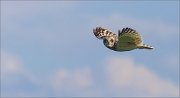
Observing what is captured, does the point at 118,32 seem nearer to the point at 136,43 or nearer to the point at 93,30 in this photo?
the point at 136,43

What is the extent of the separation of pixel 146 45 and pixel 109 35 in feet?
20.8

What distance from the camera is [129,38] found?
39250 mm

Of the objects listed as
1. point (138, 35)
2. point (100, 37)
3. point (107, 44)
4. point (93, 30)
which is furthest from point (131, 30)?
point (93, 30)

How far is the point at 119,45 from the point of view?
134ft

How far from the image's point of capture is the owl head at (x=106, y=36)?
42466mm

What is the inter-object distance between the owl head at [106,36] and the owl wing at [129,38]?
→ 2049 millimetres

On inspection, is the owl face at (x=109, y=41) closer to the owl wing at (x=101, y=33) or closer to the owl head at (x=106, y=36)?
the owl head at (x=106, y=36)

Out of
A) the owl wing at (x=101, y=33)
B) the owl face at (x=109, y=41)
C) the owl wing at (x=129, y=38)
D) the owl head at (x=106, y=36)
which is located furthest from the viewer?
the owl wing at (x=101, y=33)

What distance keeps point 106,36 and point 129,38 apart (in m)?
6.92

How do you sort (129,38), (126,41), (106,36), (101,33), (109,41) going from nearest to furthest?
(129,38), (126,41), (109,41), (106,36), (101,33)

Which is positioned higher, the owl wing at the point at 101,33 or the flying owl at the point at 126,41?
the owl wing at the point at 101,33

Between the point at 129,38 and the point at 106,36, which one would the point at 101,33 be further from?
the point at 129,38

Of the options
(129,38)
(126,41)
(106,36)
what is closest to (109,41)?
(106,36)

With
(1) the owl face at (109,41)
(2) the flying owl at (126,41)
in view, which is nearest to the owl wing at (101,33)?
(1) the owl face at (109,41)
